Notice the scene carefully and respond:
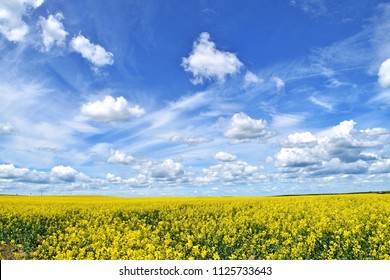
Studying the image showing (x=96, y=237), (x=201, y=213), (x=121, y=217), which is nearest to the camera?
(x=96, y=237)

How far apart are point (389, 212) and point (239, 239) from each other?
841 cm

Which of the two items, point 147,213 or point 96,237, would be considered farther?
point 147,213

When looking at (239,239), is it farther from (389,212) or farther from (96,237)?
(389,212)

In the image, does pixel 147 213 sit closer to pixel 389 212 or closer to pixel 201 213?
pixel 201 213

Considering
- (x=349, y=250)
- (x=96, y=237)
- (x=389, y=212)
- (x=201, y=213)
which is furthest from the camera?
(x=201, y=213)

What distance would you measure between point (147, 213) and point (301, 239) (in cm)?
1173
